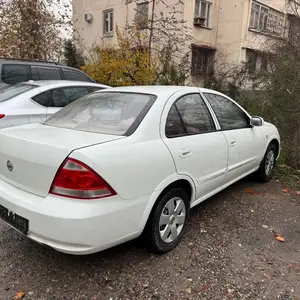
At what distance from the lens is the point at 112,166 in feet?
7.31

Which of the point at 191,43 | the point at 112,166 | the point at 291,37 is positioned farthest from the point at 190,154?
the point at 191,43

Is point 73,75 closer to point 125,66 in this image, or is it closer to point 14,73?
point 14,73

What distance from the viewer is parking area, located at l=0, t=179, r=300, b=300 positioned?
2.39 meters

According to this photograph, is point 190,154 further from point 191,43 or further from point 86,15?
point 86,15

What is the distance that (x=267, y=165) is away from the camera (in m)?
4.85

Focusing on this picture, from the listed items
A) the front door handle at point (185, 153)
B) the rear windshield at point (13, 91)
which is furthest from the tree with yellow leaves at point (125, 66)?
the front door handle at point (185, 153)

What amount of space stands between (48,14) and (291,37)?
9711mm

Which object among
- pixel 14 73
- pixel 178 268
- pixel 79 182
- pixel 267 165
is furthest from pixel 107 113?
pixel 14 73

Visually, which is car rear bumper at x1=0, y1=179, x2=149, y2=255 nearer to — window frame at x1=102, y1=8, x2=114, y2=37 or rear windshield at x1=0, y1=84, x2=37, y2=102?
rear windshield at x1=0, y1=84, x2=37, y2=102

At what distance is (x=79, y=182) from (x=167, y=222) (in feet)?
3.49

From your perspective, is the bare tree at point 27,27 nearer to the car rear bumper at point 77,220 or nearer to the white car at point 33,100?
the white car at point 33,100

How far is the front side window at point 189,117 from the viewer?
2.90 m

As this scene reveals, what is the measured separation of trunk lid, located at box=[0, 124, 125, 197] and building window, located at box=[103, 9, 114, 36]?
18.1 meters

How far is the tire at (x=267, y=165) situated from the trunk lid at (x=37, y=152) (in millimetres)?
3063
